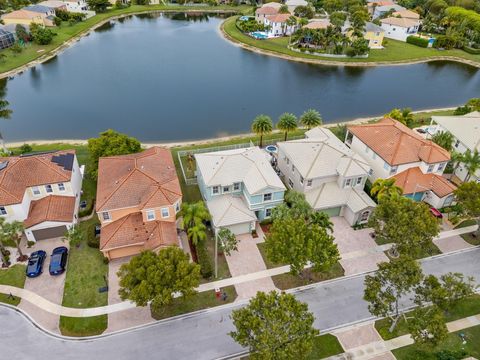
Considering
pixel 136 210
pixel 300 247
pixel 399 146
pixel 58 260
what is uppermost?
pixel 399 146

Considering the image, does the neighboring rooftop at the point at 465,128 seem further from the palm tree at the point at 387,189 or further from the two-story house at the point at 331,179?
the two-story house at the point at 331,179

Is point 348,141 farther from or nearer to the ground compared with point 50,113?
farther from the ground

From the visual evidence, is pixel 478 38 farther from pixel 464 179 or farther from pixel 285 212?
pixel 285 212

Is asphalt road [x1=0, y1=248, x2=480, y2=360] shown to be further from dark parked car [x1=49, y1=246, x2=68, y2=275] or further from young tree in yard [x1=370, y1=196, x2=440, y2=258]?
young tree in yard [x1=370, y1=196, x2=440, y2=258]

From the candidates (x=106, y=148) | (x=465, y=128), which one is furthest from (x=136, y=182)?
(x=465, y=128)

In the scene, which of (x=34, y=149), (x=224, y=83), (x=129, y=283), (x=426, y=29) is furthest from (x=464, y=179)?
(x=426, y=29)

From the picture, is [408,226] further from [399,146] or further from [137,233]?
[137,233]
